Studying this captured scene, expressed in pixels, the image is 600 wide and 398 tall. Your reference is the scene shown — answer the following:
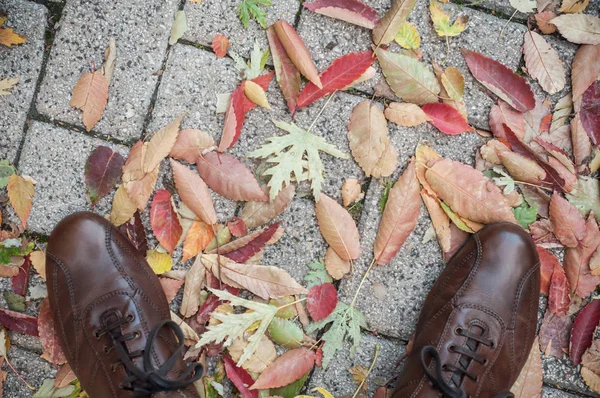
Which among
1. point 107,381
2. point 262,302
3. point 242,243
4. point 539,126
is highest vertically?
point 539,126

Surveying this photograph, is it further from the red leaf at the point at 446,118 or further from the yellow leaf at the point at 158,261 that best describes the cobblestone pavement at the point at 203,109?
the yellow leaf at the point at 158,261

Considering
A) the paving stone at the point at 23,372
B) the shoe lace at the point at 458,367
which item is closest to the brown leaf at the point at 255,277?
the shoe lace at the point at 458,367

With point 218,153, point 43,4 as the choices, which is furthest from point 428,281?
point 43,4

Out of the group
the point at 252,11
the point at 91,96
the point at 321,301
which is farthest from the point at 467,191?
the point at 91,96

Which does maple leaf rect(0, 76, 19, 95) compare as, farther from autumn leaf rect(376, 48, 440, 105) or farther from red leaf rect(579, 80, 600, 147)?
red leaf rect(579, 80, 600, 147)

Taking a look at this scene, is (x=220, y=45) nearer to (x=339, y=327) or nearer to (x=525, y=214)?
(x=339, y=327)

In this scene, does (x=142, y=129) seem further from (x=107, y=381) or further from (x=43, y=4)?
(x=107, y=381)

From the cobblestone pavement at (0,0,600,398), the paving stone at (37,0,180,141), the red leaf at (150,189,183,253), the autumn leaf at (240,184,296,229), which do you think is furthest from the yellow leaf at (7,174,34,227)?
the autumn leaf at (240,184,296,229)
